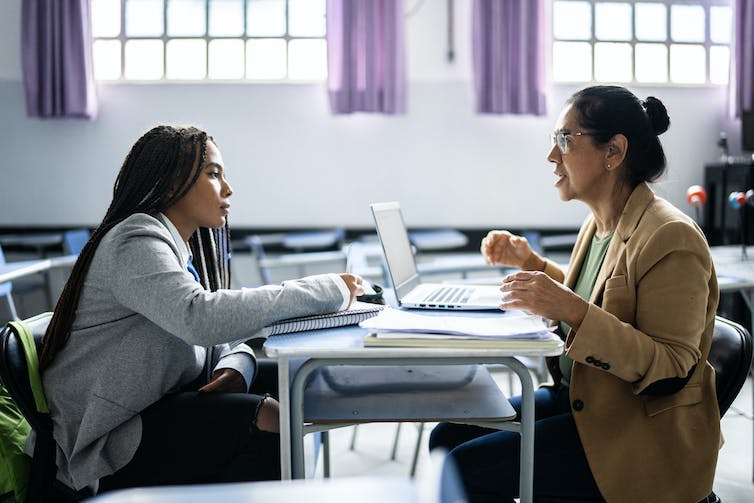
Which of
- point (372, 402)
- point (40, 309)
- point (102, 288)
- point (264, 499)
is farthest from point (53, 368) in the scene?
point (40, 309)

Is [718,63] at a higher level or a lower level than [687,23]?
lower

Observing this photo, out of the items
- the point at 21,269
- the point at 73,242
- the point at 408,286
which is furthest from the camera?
the point at 73,242

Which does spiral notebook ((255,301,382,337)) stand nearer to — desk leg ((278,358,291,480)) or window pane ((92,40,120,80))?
desk leg ((278,358,291,480))

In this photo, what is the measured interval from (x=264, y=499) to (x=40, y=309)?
5.28 meters

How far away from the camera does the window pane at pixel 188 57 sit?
17.4ft

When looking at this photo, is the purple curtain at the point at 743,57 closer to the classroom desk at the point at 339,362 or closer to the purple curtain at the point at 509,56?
the purple curtain at the point at 509,56

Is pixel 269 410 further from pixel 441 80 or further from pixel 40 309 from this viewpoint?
pixel 40 309

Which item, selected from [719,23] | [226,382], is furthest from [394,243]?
[719,23]

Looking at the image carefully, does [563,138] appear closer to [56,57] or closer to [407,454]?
[407,454]

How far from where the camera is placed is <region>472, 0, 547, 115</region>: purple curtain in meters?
5.08

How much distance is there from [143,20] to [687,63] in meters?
4.04

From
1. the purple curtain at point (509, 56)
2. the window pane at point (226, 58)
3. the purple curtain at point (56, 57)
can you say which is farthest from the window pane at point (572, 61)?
the purple curtain at point (56, 57)

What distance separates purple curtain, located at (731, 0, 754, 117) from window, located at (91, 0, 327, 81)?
2971mm

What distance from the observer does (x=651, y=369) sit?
4.14 feet
